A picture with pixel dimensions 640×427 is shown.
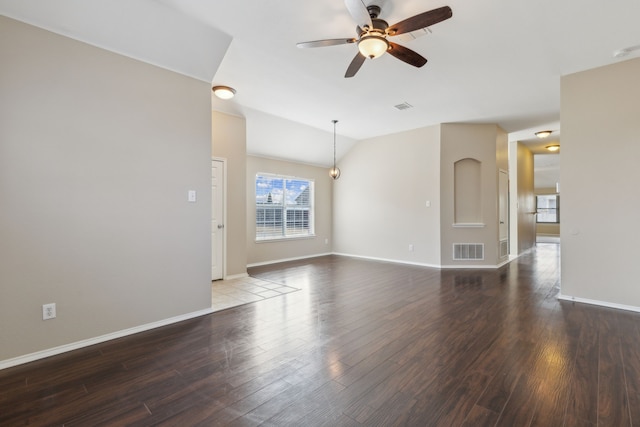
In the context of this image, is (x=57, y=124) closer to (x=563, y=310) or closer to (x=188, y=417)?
(x=188, y=417)

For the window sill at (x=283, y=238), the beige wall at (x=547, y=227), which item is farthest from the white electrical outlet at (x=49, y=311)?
the beige wall at (x=547, y=227)

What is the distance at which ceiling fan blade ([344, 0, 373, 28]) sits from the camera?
2.07m

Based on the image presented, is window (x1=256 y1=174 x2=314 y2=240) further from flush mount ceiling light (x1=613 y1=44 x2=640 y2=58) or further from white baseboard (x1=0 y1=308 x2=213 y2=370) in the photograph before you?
flush mount ceiling light (x1=613 y1=44 x2=640 y2=58)

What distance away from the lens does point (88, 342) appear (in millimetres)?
2592

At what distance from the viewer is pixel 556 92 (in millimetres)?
4277

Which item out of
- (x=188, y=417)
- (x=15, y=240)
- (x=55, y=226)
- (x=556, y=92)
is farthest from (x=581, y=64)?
(x=15, y=240)

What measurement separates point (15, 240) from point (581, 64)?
20.0 feet

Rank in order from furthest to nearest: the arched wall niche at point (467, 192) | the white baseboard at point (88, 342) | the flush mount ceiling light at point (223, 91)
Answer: the arched wall niche at point (467, 192) < the flush mount ceiling light at point (223, 91) < the white baseboard at point (88, 342)

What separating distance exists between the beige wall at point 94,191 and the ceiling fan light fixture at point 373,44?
194 centimetres

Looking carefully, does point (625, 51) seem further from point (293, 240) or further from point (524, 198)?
point (293, 240)

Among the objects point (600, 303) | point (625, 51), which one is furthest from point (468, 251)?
point (625, 51)

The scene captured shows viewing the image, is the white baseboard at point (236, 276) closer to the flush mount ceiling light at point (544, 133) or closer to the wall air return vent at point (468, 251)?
the wall air return vent at point (468, 251)

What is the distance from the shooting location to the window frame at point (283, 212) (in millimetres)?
6575

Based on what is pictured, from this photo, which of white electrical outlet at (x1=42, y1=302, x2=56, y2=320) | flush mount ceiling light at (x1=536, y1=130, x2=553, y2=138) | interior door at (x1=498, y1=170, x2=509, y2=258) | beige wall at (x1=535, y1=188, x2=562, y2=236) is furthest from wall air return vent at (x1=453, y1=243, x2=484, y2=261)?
beige wall at (x1=535, y1=188, x2=562, y2=236)
